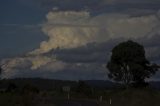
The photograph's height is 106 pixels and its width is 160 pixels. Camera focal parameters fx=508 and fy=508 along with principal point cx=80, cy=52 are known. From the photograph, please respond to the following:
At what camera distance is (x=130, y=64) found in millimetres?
113500

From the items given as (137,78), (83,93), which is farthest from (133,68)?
(83,93)

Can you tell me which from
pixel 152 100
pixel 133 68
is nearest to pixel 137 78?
pixel 133 68

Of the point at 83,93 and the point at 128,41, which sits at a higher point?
the point at 128,41

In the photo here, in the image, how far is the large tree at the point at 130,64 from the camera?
366ft

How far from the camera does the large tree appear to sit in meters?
112

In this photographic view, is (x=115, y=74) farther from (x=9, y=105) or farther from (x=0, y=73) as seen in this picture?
(x=9, y=105)

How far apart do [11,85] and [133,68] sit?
104 feet

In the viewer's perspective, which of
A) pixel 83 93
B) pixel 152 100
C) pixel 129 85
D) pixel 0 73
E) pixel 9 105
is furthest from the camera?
pixel 83 93

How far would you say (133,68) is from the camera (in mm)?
112625

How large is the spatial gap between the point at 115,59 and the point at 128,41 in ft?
25.9

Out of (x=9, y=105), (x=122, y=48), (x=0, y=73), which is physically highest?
(x=122, y=48)

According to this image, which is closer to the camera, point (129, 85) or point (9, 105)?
point (9, 105)

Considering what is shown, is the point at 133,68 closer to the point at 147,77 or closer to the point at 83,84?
the point at 147,77

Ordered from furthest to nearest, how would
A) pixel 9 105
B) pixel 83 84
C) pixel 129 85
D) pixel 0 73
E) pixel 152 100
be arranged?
1. pixel 83 84
2. pixel 129 85
3. pixel 0 73
4. pixel 152 100
5. pixel 9 105
